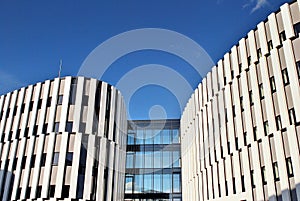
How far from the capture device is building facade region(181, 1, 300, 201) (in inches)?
861

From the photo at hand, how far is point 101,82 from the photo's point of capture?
131 feet

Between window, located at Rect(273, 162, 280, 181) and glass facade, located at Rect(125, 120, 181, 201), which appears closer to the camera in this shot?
window, located at Rect(273, 162, 280, 181)

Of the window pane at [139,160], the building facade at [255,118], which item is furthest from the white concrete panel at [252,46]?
the window pane at [139,160]

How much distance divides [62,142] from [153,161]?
17.6 meters

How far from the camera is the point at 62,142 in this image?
35688mm

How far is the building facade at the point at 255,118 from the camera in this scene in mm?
21875

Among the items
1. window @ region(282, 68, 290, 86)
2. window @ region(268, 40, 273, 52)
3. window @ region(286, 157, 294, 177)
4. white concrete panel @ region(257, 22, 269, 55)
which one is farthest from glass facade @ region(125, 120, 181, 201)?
window @ region(282, 68, 290, 86)

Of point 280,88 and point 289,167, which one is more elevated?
point 280,88

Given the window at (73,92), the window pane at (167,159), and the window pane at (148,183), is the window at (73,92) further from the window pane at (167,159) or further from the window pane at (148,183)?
the window pane at (167,159)

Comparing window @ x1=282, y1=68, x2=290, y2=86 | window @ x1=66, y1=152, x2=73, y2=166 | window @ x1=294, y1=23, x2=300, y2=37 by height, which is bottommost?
window @ x1=66, y1=152, x2=73, y2=166

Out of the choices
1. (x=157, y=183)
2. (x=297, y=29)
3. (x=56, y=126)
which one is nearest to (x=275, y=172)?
(x=297, y=29)

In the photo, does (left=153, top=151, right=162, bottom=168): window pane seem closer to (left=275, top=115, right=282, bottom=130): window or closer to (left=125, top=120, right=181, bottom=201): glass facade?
(left=125, top=120, right=181, bottom=201): glass facade

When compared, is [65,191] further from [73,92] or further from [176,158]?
[176,158]

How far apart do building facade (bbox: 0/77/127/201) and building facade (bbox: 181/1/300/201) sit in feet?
40.2
